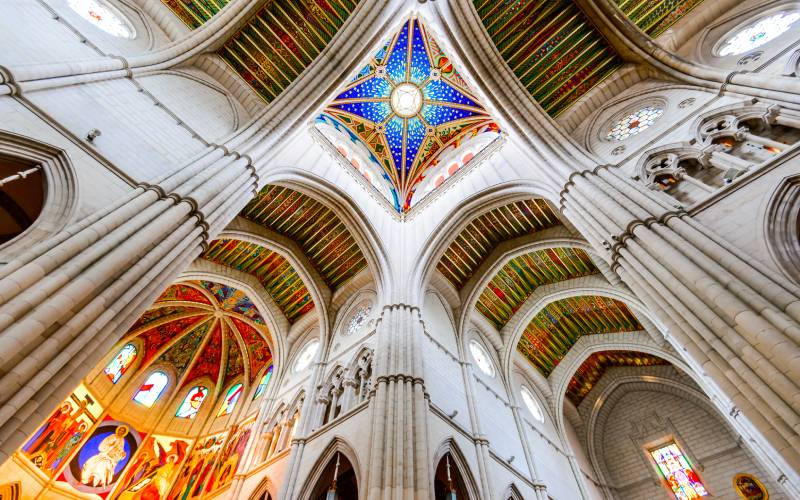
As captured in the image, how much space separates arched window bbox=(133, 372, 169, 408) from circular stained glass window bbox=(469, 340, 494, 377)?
442 inches

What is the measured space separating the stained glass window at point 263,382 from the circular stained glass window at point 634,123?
12249 millimetres

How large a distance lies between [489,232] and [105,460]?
44.4 feet

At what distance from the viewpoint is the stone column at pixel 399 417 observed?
5867mm

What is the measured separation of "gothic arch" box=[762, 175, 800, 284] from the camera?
3.90 meters

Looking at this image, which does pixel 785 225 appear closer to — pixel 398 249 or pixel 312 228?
pixel 398 249

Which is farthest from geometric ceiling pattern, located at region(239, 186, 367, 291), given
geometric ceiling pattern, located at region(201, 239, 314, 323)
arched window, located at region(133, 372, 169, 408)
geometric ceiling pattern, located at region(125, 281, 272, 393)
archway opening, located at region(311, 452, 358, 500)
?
arched window, located at region(133, 372, 169, 408)

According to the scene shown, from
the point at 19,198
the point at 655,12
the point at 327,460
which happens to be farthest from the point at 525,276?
the point at 19,198

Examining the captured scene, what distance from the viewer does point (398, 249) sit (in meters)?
11.7

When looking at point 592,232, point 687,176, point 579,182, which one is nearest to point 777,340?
point 592,232

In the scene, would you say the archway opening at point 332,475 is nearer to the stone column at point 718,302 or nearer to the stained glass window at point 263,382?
the stained glass window at point 263,382

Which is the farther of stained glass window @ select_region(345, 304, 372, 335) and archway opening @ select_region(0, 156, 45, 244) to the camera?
stained glass window @ select_region(345, 304, 372, 335)

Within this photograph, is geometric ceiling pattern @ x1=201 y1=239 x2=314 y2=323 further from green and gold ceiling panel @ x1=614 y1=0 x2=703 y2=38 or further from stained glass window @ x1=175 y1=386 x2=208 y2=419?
green and gold ceiling panel @ x1=614 y1=0 x2=703 y2=38

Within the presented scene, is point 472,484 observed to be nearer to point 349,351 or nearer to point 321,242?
point 349,351

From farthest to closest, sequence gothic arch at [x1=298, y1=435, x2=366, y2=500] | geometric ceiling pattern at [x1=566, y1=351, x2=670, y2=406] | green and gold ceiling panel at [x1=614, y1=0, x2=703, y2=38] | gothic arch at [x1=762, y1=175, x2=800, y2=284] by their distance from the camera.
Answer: geometric ceiling pattern at [x1=566, y1=351, x2=670, y2=406]
green and gold ceiling panel at [x1=614, y1=0, x2=703, y2=38]
gothic arch at [x1=298, y1=435, x2=366, y2=500]
gothic arch at [x1=762, y1=175, x2=800, y2=284]
